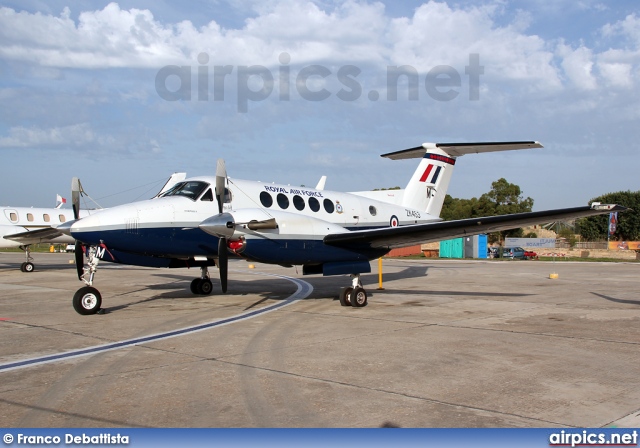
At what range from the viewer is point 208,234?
508 inches

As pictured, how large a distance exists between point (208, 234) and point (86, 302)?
3050mm

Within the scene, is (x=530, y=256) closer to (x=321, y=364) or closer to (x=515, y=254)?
(x=515, y=254)

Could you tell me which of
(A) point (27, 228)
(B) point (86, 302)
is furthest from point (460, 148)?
(A) point (27, 228)

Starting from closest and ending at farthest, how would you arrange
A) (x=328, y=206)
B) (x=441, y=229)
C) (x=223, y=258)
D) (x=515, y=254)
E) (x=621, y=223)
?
(x=223, y=258) < (x=441, y=229) < (x=328, y=206) < (x=515, y=254) < (x=621, y=223)

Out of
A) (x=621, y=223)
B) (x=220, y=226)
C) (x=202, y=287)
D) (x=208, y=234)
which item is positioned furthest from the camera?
(x=621, y=223)

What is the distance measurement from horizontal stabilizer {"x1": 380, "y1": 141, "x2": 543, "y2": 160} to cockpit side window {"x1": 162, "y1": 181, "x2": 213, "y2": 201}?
8.95 m

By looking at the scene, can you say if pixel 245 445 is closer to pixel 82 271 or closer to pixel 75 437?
pixel 75 437

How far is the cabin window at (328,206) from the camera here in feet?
50.2

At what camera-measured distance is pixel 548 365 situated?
6969mm

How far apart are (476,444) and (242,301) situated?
10758 mm

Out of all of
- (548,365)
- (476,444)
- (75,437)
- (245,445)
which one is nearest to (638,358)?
(548,365)

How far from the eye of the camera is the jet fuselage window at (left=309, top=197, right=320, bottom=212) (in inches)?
587

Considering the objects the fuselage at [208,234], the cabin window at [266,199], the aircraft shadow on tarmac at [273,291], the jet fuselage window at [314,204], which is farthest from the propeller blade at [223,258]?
the jet fuselage window at [314,204]

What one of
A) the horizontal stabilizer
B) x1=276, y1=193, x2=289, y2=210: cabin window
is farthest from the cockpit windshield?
the horizontal stabilizer
